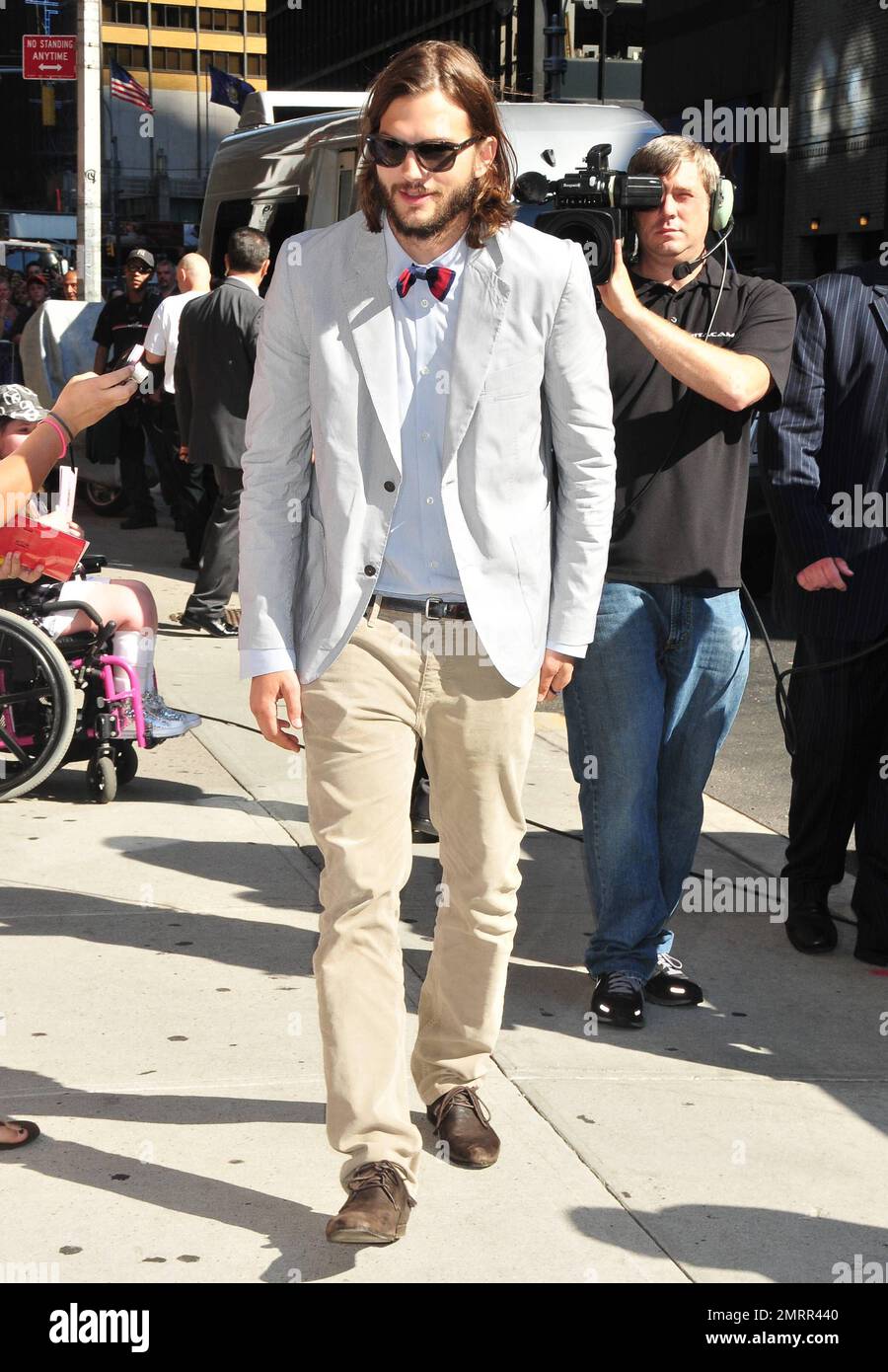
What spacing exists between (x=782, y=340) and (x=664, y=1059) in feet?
5.75

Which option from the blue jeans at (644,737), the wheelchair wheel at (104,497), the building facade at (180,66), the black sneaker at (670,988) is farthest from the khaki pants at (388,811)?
the building facade at (180,66)

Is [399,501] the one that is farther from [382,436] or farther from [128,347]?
[128,347]

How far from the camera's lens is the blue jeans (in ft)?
14.3

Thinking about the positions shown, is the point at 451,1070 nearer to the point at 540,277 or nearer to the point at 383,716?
the point at 383,716

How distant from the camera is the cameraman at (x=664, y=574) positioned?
Result: 429cm

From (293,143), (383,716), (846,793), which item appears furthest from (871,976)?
(293,143)

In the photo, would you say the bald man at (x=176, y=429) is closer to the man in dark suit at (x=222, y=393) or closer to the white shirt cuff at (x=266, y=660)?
the man in dark suit at (x=222, y=393)

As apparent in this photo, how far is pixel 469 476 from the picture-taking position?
127 inches

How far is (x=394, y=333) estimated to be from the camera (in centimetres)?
324

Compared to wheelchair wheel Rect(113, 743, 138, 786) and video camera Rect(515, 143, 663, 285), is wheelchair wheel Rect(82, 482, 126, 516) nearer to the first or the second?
wheelchair wheel Rect(113, 743, 138, 786)

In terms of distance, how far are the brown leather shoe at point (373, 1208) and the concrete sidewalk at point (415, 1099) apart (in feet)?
0.18

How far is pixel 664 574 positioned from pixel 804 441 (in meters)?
0.77

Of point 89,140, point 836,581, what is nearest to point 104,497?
point 89,140

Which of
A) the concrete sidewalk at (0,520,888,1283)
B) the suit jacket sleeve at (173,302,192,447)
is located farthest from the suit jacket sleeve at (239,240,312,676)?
the suit jacket sleeve at (173,302,192,447)
